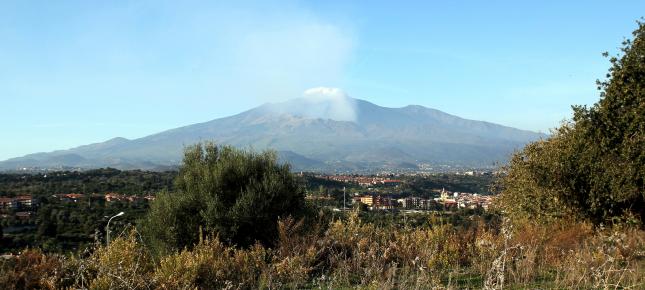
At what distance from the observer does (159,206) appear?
11695 millimetres

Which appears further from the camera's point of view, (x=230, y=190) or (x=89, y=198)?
(x=89, y=198)

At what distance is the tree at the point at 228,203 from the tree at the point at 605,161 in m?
5.20

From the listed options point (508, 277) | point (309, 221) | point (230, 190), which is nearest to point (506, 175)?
point (309, 221)

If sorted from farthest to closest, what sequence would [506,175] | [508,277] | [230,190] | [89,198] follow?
[89,198], [506,175], [230,190], [508,277]

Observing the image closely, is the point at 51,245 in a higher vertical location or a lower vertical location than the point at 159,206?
lower

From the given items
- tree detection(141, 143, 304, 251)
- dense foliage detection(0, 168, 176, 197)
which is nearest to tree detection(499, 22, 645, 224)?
tree detection(141, 143, 304, 251)

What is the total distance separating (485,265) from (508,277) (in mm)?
841

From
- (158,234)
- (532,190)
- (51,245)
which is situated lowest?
(51,245)

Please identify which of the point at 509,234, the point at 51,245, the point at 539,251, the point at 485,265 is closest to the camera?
the point at 509,234

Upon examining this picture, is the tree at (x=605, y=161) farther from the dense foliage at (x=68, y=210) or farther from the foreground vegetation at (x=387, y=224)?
the dense foliage at (x=68, y=210)

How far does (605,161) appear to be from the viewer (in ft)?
34.8

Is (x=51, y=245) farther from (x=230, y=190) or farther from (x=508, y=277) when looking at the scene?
(x=508, y=277)

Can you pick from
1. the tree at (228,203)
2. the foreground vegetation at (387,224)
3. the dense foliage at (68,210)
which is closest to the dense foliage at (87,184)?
the dense foliage at (68,210)

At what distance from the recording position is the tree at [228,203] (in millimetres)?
10773
